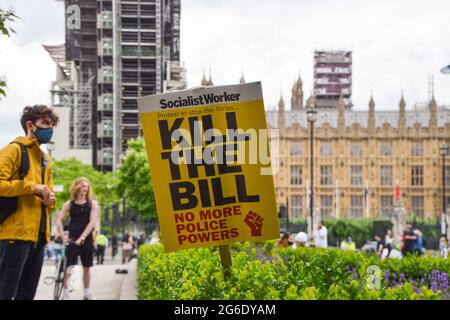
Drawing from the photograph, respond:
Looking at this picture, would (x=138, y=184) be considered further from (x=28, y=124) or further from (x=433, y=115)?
(x=433, y=115)

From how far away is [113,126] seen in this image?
49188 mm

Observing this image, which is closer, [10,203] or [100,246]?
[10,203]

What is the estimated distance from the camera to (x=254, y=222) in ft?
11.5

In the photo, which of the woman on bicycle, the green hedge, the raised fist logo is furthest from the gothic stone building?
the raised fist logo

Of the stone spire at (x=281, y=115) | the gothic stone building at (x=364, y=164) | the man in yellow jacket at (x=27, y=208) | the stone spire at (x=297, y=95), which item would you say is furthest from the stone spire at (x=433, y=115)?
the man in yellow jacket at (x=27, y=208)

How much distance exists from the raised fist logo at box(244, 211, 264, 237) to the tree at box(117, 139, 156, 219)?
22.7m

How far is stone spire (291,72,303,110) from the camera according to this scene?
85.9 m

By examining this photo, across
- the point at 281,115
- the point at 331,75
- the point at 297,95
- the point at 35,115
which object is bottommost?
the point at 35,115

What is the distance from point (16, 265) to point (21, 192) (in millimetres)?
426

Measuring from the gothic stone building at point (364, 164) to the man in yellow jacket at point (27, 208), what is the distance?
6851cm

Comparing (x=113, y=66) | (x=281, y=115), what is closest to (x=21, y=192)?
(x=113, y=66)
